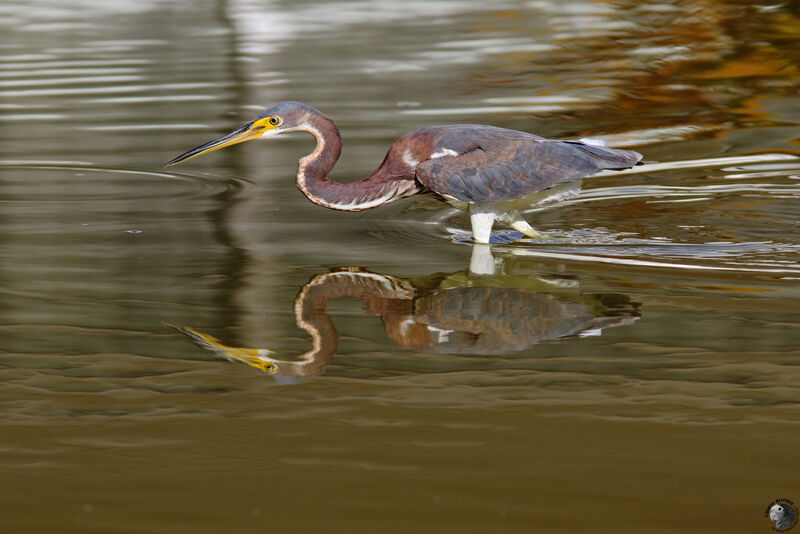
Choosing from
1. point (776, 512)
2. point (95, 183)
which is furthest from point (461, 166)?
point (776, 512)

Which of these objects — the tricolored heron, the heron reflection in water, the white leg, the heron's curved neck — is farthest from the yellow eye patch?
the white leg

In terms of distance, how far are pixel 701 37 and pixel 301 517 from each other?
2027 centimetres

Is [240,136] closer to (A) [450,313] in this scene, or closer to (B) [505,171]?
(B) [505,171]

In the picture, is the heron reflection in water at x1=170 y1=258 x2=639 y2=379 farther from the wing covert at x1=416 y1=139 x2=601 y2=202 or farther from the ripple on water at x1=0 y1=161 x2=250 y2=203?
the ripple on water at x1=0 y1=161 x2=250 y2=203

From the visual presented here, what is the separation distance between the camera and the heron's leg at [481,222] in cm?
947

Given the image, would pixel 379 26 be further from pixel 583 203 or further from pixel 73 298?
pixel 73 298

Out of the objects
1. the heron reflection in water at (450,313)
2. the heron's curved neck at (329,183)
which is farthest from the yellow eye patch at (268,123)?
the heron reflection in water at (450,313)

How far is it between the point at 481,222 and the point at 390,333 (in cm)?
257

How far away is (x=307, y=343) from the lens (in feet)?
22.9

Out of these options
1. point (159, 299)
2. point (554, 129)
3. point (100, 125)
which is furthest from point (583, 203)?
point (100, 125)

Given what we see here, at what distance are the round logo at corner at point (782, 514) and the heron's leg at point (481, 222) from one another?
16.4ft

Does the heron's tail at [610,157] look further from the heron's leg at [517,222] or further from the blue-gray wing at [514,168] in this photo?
the heron's leg at [517,222]

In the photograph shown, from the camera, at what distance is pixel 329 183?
976 cm

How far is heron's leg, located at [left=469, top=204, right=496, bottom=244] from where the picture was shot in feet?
31.1
